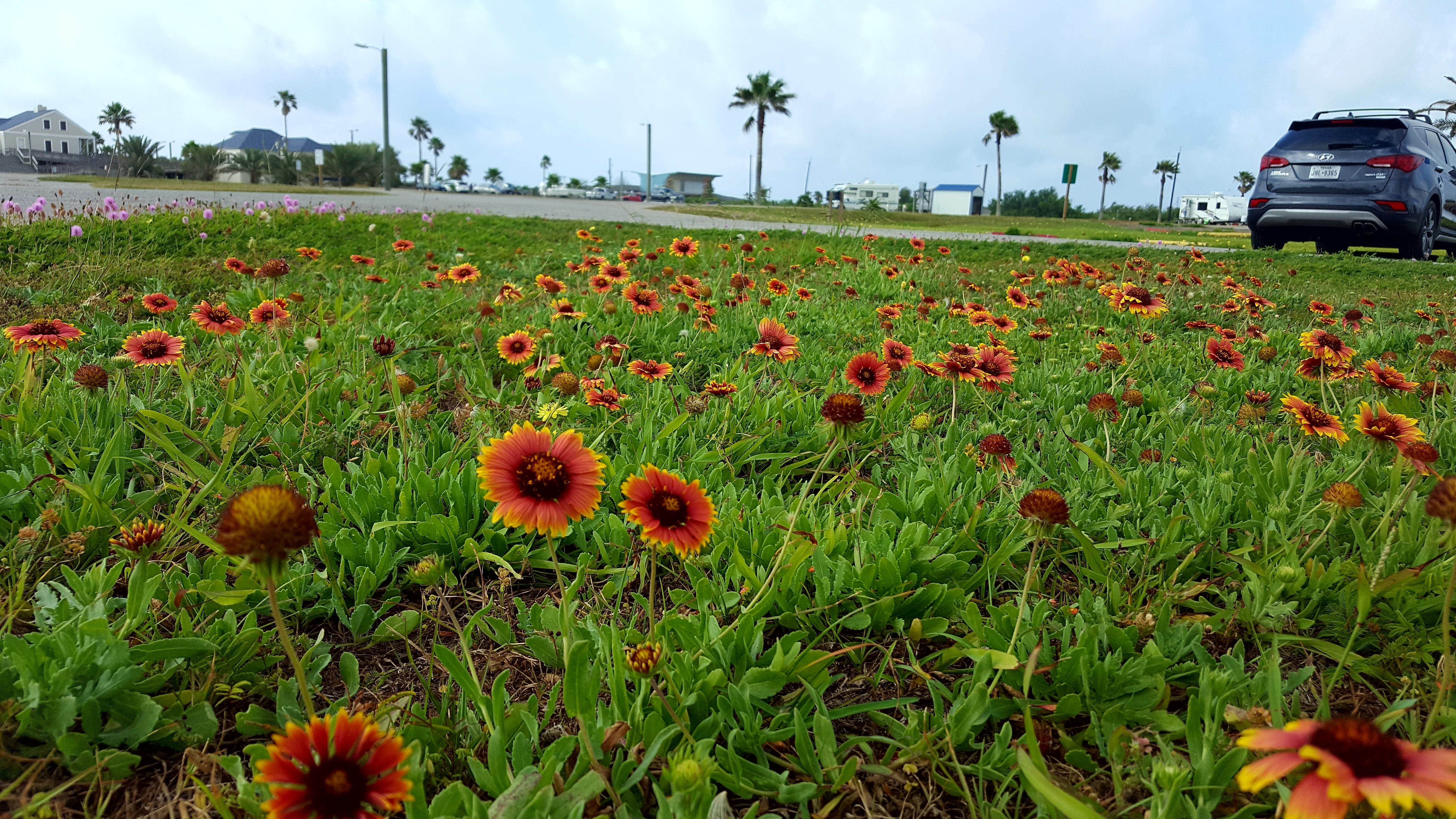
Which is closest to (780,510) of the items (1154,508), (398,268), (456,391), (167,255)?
(1154,508)

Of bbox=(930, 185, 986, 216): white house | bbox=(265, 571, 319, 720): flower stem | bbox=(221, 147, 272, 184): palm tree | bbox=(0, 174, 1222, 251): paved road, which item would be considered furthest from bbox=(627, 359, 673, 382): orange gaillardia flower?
bbox=(930, 185, 986, 216): white house

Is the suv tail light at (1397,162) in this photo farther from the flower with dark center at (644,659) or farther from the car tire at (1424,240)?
→ the flower with dark center at (644,659)

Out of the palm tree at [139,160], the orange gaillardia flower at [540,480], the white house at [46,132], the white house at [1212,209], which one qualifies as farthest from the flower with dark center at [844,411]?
the white house at [46,132]

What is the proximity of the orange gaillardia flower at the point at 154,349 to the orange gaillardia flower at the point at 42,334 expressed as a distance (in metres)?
0.16

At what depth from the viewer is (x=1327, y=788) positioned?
0.66 meters

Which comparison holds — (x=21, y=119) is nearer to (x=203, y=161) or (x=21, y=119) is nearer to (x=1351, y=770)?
(x=203, y=161)

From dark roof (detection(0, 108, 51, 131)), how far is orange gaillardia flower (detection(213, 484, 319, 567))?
95575 mm

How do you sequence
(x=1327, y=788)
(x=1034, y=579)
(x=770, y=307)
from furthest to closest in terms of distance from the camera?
(x=770, y=307) < (x=1034, y=579) < (x=1327, y=788)

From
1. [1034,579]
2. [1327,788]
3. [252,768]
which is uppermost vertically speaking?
[1327,788]

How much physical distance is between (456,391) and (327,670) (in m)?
1.55

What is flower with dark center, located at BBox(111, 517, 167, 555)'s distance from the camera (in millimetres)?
1340

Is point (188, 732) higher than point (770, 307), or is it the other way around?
point (770, 307)

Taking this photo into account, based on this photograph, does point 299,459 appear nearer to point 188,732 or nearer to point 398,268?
point 188,732

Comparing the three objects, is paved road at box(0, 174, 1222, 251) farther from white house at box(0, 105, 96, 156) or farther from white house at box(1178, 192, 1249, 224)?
white house at box(0, 105, 96, 156)
